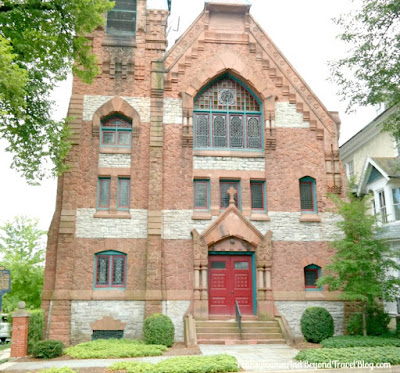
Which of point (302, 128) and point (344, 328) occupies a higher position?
point (302, 128)

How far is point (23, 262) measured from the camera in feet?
95.3

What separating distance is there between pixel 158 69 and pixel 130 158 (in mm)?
4519

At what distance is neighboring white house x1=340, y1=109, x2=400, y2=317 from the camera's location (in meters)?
22.0

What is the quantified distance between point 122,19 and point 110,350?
15698 millimetres

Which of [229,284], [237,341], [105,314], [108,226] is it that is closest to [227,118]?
[108,226]

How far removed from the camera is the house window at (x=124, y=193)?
19.8 meters

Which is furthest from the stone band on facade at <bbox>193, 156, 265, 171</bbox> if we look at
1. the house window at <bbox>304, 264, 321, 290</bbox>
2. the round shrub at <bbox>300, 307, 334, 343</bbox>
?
the round shrub at <bbox>300, 307, 334, 343</bbox>

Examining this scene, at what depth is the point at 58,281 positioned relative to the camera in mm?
18141

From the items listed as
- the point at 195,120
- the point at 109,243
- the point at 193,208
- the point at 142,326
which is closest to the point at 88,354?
the point at 142,326

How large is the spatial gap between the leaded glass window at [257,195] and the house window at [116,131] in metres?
6.08

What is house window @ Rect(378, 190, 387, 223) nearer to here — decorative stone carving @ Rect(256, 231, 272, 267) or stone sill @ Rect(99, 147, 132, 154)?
decorative stone carving @ Rect(256, 231, 272, 267)

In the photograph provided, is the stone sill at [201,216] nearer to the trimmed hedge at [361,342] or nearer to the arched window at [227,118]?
the arched window at [227,118]

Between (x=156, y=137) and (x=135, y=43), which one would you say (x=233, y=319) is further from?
(x=135, y=43)

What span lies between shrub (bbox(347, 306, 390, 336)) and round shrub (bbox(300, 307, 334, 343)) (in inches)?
37.8
